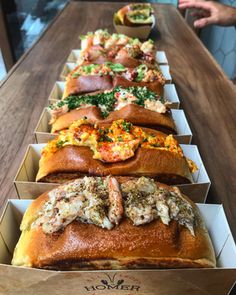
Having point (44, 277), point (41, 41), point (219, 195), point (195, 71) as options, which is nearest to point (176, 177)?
point (219, 195)

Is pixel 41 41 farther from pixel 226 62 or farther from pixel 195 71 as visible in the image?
pixel 226 62

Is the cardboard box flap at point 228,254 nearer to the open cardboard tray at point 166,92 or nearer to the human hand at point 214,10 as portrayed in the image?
the open cardboard tray at point 166,92

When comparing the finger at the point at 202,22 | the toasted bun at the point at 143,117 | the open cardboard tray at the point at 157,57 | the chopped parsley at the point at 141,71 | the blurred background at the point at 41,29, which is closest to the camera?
the toasted bun at the point at 143,117

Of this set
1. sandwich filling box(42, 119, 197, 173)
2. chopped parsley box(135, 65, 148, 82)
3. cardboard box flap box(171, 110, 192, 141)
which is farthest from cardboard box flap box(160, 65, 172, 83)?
sandwich filling box(42, 119, 197, 173)

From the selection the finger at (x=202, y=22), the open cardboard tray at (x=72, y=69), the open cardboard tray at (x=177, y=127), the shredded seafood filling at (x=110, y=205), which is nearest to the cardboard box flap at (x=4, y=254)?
the shredded seafood filling at (x=110, y=205)

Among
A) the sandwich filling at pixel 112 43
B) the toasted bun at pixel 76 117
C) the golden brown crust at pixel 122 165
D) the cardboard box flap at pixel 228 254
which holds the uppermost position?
the sandwich filling at pixel 112 43

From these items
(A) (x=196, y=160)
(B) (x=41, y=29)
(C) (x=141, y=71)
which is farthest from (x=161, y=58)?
(B) (x=41, y=29)

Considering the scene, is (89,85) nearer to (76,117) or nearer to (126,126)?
(76,117)
